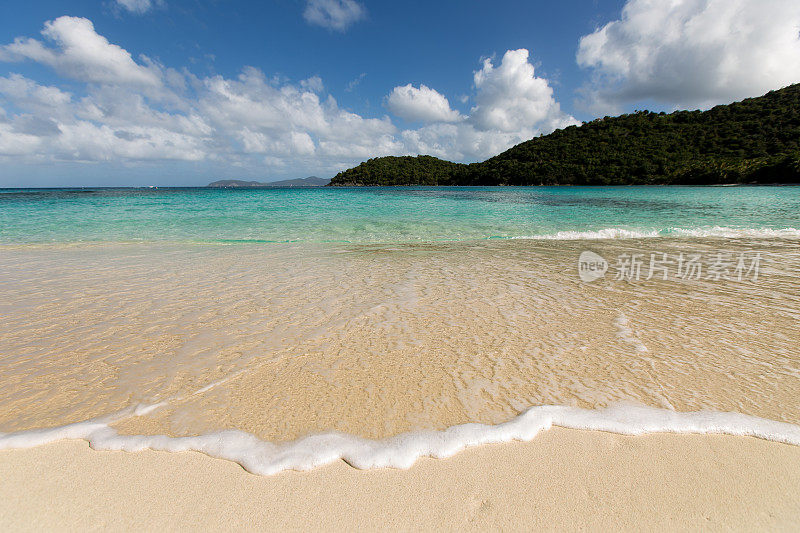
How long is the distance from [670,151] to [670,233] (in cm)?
8732

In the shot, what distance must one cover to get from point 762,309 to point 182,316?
24.0 ft

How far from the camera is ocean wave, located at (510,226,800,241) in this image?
39.5ft

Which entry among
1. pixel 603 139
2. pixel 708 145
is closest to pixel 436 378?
pixel 708 145

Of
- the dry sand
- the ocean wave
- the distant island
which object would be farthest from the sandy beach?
the distant island

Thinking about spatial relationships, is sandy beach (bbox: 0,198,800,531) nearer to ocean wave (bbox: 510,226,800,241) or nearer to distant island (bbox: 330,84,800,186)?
ocean wave (bbox: 510,226,800,241)

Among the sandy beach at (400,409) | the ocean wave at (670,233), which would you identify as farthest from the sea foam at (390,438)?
the ocean wave at (670,233)

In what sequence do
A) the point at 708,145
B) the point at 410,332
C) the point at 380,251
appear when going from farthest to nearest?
the point at 708,145 → the point at 380,251 → the point at 410,332

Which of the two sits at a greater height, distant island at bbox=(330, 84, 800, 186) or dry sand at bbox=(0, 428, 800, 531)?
distant island at bbox=(330, 84, 800, 186)

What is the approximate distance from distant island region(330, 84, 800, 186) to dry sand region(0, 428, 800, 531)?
81397 mm

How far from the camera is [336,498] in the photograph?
1805 millimetres

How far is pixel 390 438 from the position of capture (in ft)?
7.23

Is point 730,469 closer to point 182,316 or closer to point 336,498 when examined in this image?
point 336,498

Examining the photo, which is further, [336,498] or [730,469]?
[730,469]

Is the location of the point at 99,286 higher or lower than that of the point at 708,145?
lower
